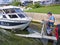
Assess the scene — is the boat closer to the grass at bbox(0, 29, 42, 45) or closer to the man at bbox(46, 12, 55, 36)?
the grass at bbox(0, 29, 42, 45)

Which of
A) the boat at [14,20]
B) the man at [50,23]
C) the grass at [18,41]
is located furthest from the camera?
the boat at [14,20]

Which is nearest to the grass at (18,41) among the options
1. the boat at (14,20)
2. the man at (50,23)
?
the man at (50,23)

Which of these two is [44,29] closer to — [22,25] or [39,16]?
[22,25]

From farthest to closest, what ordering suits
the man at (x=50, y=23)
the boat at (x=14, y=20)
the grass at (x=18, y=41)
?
the boat at (x=14, y=20), the man at (x=50, y=23), the grass at (x=18, y=41)

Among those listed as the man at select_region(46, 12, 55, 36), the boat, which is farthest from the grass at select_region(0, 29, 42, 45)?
the boat

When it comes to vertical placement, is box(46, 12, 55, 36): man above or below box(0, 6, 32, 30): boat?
above

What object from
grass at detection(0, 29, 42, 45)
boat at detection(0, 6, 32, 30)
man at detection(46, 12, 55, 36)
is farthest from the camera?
boat at detection(0, 6, 32, 30)

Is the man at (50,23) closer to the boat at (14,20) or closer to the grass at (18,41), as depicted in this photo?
the grass at (18,41)

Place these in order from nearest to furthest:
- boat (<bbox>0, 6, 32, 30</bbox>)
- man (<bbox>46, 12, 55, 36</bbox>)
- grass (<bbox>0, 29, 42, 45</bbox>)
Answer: grass (<bbox>0, 29, 42, 45</bbox>)
man (<bbox>46, 12, 55, 36</bbox>)
boat (<bbox>0, 6, 32, 30</bbox>)

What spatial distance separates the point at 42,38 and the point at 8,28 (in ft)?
25.3

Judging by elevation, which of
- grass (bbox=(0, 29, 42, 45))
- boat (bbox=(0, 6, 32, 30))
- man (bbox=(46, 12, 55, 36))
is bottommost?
boat (bbox=(0, 6, 32, 30))

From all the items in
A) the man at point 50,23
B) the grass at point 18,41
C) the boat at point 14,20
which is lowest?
the boat at point 14,20

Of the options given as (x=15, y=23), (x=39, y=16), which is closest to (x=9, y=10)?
(x=15, y=23)

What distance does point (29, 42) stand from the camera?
561 inches
